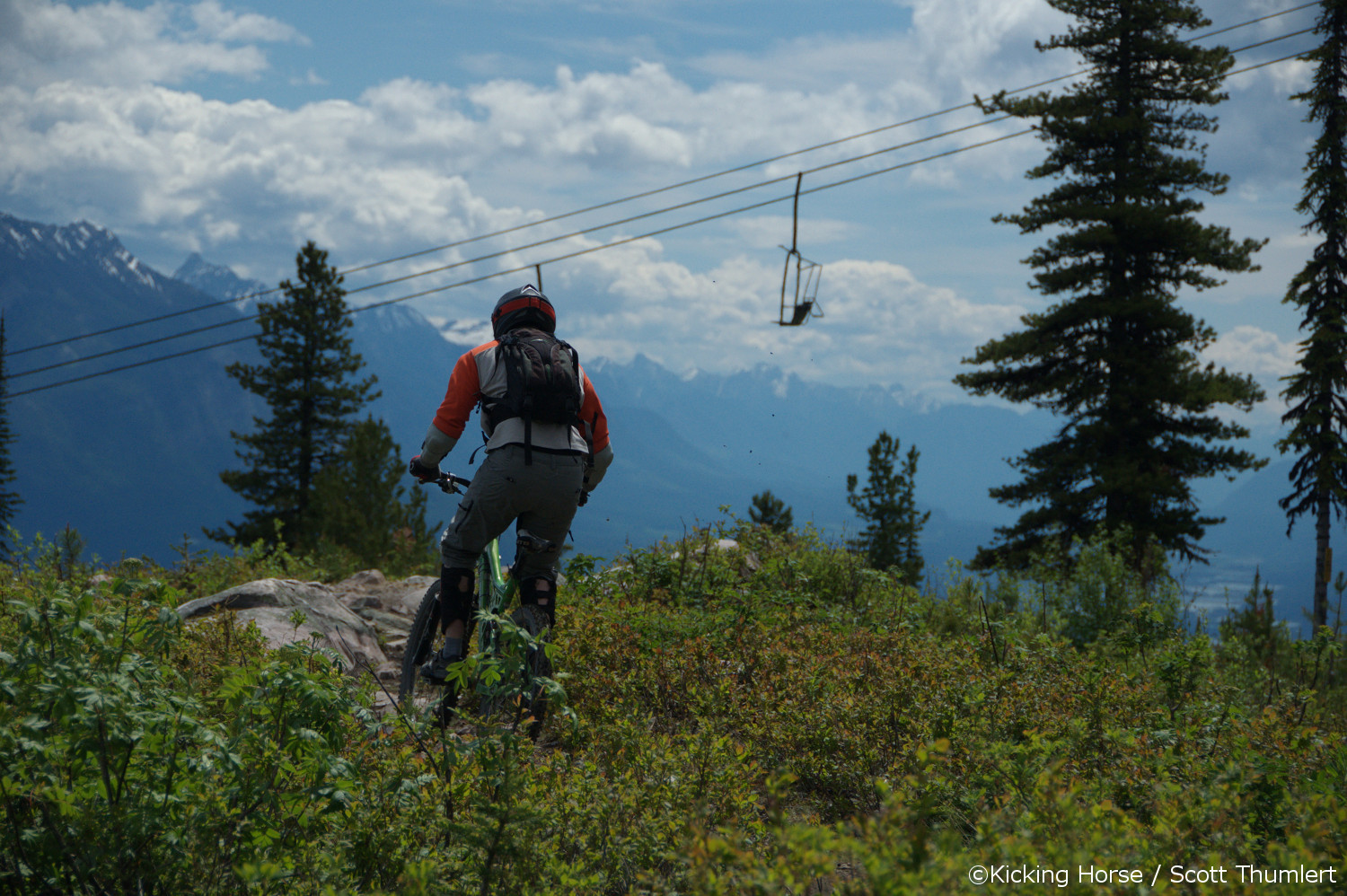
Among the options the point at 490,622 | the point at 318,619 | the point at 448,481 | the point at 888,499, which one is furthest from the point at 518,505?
the point at 888,499

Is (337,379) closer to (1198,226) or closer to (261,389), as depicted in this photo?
(261,389)

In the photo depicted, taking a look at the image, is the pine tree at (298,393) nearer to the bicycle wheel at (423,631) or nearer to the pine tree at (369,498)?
the pine tree at (369,498)

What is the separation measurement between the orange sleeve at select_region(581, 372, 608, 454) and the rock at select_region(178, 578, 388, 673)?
262cm

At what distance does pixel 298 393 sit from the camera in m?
38.7

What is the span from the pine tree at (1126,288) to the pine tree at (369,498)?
18133 millimetres

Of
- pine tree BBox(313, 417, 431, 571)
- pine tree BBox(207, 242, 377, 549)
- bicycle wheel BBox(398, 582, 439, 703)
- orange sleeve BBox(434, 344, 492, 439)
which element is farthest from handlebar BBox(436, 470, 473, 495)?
pine tree BBox(207, 242, 377, 549)

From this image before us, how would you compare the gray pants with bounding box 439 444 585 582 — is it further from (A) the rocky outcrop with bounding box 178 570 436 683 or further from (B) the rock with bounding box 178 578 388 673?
(B) the rock with bounding box 178 578 388 673

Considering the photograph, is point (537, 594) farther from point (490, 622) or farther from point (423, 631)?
point (423, 631)

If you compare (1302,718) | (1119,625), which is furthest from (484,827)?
(1119,625)

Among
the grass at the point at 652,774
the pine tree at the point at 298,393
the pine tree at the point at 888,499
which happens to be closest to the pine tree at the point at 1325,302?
the pine tree at the point at 888,499

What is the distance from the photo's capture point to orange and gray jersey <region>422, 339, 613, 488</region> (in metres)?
4.77

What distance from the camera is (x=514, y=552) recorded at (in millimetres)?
5180

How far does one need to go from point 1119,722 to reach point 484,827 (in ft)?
12.7

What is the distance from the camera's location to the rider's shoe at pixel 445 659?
16.3ft
